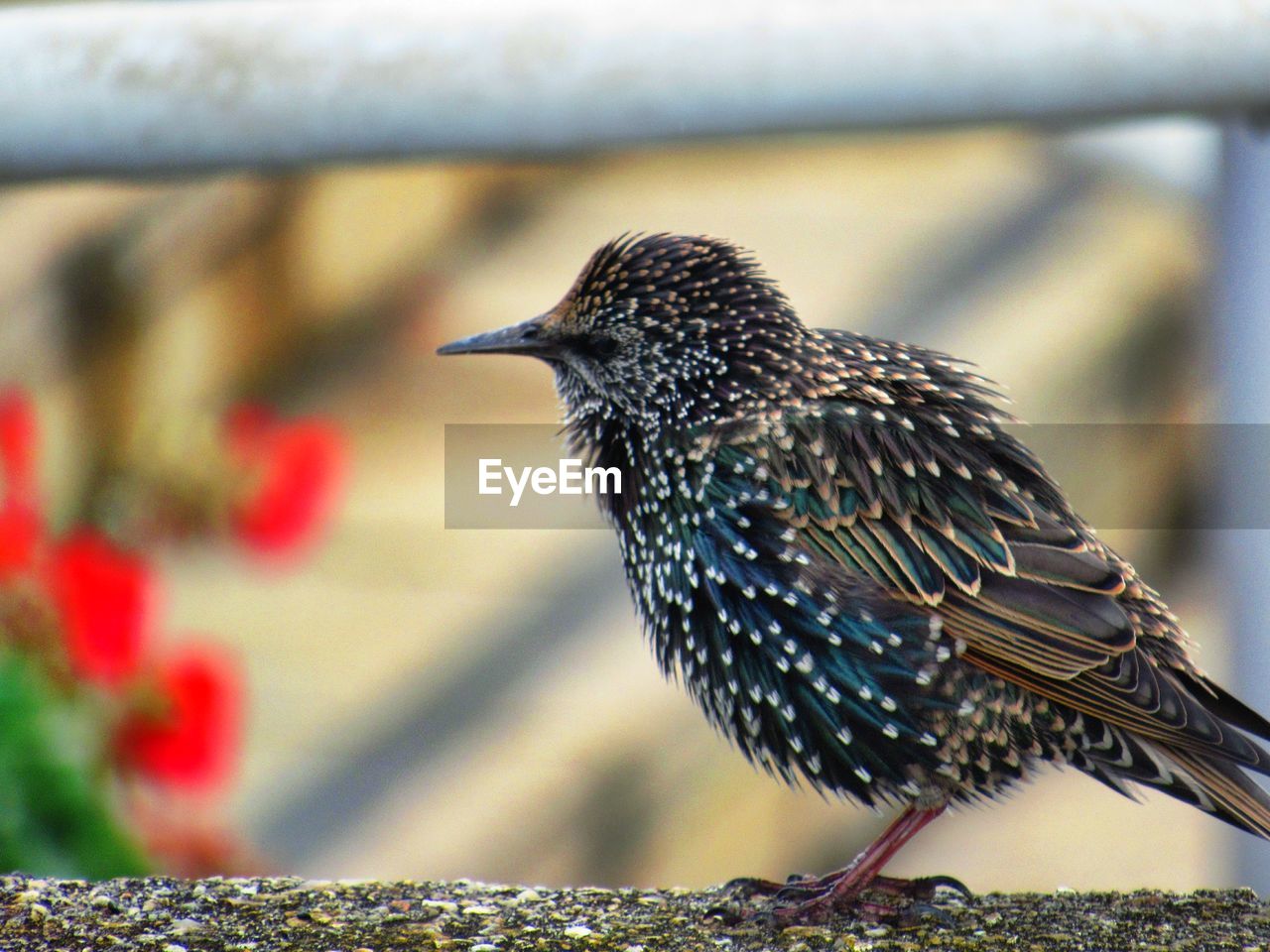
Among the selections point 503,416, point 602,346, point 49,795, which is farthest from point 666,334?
point 503,416

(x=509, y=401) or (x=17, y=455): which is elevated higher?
(x=509, y=401)

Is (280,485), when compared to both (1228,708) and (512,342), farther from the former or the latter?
(1228,708)

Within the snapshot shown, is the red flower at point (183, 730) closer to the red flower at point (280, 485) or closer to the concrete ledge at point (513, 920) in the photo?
the red flower at point (280, 485)

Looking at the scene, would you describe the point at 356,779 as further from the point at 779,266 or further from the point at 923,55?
the point at 923,55
